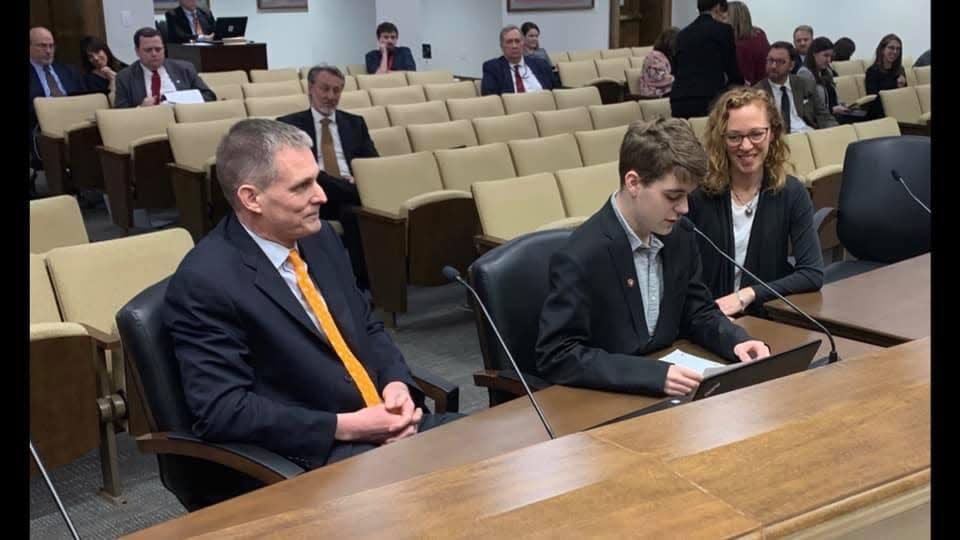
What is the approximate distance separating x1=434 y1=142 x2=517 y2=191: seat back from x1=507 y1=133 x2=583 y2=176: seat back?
54 millimetres

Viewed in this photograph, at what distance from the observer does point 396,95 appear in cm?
770

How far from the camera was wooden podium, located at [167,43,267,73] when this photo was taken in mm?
9375

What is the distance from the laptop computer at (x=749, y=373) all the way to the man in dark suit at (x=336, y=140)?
10.3 ft

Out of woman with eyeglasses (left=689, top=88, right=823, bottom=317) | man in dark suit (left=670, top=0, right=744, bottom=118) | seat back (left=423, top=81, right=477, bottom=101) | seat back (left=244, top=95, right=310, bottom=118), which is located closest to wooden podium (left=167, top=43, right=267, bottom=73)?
seat back (left=423, top=81, right=477, bottom=101)

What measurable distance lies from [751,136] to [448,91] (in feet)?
17.9

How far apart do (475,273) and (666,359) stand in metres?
0.51

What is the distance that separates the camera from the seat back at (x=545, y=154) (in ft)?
17.5

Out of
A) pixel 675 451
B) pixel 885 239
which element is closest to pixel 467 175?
pixel 885 239

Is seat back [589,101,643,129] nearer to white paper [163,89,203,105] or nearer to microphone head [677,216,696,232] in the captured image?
white paper [163,89,203,105]

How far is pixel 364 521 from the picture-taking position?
3.10ft

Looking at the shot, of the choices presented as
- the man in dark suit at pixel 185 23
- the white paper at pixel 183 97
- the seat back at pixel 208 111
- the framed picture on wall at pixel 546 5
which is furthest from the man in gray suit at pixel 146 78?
the framed picture on wall at pixel 546 5

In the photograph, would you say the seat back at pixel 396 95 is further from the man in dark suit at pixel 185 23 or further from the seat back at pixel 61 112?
the man in dark suit at pixel 185 23

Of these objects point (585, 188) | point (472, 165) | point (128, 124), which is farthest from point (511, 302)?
point (128, 124)
